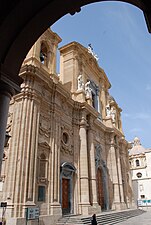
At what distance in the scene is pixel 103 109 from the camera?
29.1m

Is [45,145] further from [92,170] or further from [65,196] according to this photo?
[92,170]

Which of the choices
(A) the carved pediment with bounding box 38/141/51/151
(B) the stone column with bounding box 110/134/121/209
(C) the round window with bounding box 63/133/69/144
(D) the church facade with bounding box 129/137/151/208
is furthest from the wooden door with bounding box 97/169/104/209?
(D) the church facade with bounding box 129/137/151/208

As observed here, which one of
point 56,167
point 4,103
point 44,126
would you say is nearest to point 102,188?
point 56,167

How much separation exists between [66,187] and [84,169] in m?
2.27

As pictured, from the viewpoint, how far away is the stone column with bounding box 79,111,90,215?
57.9 ft

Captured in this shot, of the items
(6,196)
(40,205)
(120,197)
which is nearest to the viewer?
(6,196)

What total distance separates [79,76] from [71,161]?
30.1 ft

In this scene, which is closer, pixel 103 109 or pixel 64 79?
pixel 64 79

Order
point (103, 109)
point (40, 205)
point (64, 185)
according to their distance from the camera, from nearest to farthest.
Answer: point (40, 205), point (64, 185), point (103, 109)

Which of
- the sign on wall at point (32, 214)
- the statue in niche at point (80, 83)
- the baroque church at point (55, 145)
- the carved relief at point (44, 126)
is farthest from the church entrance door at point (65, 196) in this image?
the statue in niche at point (80, 83)

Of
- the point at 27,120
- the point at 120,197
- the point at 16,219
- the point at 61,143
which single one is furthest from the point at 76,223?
the point at 120,197

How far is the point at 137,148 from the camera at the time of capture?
172 ft

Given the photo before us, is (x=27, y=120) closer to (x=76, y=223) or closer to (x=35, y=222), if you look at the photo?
(x=35, y=222)

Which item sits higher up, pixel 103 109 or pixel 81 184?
pixel 103 109
